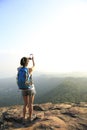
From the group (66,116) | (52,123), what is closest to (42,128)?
(52,123)

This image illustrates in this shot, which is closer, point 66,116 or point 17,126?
point 17,126

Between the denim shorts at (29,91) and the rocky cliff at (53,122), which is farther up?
the denim shorts at (29,91)

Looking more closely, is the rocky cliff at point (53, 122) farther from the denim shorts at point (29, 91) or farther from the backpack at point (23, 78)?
the backpack at point (23, 78)

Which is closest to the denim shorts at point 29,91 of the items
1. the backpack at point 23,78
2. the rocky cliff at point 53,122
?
the backpack at point 23,78

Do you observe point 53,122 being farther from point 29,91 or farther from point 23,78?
point 23,78

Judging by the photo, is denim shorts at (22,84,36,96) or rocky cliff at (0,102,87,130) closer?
rocky cliff at (0,102,87,130)

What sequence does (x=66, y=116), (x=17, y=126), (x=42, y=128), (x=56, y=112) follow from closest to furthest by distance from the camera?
1. (x=42, y=128)
2. (x=17, y=126)
3. (x=66, y=116)
4. (x=56, y=112)

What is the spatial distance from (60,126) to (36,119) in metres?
1.72

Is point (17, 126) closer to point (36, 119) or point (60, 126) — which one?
point (36, 119)

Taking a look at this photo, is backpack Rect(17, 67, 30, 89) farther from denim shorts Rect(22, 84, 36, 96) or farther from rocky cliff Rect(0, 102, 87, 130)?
rocky cliff Rect(0, 102, 87, 130)

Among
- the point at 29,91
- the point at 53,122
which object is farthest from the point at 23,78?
the point at 53,122

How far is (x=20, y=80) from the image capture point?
10.2 meters

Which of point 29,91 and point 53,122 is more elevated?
point 29,91

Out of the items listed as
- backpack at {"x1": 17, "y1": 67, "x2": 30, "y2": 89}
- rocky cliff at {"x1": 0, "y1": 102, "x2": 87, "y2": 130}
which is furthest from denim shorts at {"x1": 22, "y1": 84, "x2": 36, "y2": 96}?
rocky cliff at {"x1": 0, "y1": 102, "x2": 87, "y2": 130}
